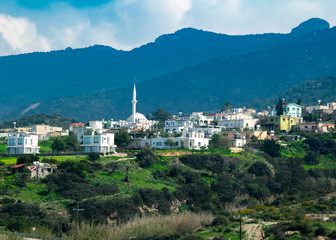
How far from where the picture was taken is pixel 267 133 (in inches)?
4833

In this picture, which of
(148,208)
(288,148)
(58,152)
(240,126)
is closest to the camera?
(148,208)

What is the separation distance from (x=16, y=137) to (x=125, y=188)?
107 ft

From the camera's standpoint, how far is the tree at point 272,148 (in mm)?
106562

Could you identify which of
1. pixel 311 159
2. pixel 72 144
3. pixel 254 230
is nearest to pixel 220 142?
pixel 311 159

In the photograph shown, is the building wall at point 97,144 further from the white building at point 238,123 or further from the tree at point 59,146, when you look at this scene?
the white building at point 238,123

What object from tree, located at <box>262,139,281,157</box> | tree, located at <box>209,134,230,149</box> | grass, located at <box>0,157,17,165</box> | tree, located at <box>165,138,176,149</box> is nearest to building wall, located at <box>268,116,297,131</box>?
tree, located at <box>262,139,281,157</box>

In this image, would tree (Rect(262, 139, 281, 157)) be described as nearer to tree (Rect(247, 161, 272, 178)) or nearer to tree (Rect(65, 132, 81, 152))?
tree (Rect(247, 161, 272, 178))

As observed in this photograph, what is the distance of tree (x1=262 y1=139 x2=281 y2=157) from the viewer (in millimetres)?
106562

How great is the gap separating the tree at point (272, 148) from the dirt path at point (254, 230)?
48.5 meters

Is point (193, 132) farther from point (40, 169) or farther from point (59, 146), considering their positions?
point (40, 169)

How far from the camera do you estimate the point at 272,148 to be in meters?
107

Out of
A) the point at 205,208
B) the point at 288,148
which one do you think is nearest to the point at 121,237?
the point at 205,208

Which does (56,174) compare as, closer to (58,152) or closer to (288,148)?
(58,152)

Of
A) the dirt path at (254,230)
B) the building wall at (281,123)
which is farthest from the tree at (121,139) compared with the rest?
the dirt path at (254,230)
